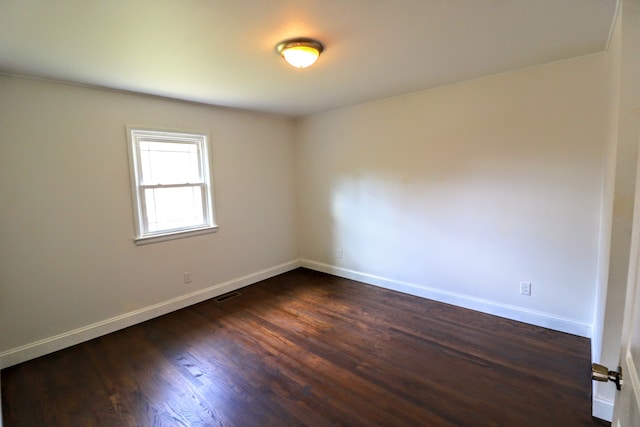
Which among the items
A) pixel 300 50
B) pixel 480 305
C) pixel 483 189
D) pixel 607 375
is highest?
pixel 300 50

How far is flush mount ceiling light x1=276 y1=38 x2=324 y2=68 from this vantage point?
201 centimetres

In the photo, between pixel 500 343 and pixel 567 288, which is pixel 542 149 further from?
pixel 500 343

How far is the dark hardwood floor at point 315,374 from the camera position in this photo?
75.0 inches

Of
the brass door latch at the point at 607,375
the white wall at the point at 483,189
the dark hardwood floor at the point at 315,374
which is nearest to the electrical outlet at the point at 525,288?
the white wall at the point at 483,189

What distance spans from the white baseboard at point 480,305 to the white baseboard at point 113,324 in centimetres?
156

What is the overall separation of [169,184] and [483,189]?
11.2 ft

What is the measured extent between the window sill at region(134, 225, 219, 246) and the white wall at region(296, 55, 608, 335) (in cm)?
176

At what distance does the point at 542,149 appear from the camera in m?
2.69

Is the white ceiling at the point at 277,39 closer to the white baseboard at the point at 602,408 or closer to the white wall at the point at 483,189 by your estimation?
the white wall at the point at 483,189

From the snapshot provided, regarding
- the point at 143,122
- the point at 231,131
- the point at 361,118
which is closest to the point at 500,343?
the point at 361,118

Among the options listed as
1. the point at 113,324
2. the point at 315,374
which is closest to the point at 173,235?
the point at 113,324

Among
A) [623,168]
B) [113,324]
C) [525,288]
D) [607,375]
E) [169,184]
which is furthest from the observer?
[169,184]

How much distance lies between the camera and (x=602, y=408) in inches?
69.5

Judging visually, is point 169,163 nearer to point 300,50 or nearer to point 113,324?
point 113,324
